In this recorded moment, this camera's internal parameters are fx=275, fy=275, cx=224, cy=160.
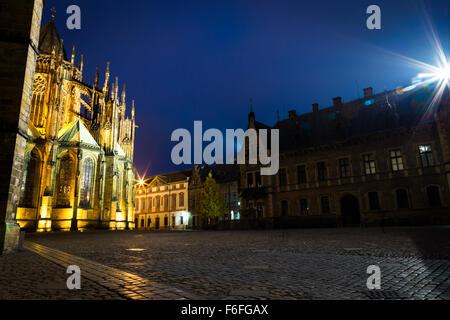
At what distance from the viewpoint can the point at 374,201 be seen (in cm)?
2683

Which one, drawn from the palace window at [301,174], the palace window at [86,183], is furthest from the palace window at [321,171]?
the palace window at [86,183]

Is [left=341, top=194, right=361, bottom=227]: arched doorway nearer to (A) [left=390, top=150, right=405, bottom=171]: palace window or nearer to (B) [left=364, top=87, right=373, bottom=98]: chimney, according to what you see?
(A) [left=390, top=150, right=405, bottom=171]: palace window

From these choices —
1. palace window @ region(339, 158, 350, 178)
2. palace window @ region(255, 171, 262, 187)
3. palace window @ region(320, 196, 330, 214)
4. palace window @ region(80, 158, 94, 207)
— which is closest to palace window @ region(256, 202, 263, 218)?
palace window @ region(255, 171, 262, 187)

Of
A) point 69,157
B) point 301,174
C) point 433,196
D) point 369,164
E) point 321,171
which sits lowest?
point 433,196

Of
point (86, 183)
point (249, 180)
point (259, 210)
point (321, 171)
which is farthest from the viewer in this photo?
point (249, 180)

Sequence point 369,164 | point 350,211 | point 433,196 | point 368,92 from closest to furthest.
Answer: point 433,196 → point 369,164 → point 350,211 → point 368,92

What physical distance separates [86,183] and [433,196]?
37.5 metres

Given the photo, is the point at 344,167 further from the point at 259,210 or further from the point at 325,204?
the point at 259,210

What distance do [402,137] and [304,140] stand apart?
1023 centimetres

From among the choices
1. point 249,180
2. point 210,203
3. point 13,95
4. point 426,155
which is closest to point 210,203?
point 210,203

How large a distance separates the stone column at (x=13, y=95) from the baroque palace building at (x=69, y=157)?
24.6 m

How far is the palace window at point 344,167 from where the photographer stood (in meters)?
29.0
